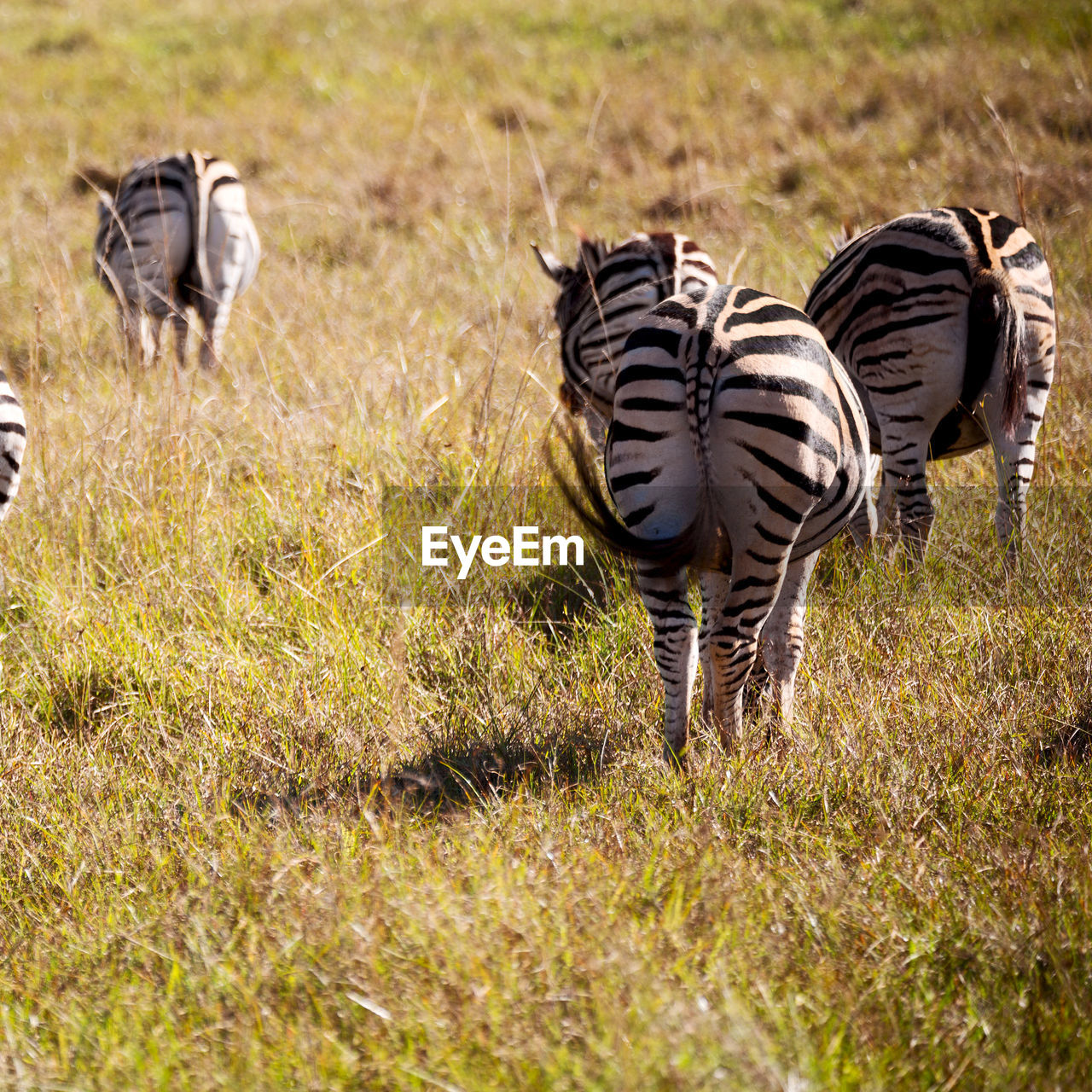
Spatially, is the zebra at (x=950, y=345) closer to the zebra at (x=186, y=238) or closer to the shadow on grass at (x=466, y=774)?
the shadow on grass at (x=466, y=774)

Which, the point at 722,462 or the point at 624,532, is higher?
the point at 722,462

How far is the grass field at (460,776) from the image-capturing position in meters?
2.04

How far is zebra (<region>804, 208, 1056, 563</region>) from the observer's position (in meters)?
3.92

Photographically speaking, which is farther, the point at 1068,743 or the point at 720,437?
the point at 1068,743

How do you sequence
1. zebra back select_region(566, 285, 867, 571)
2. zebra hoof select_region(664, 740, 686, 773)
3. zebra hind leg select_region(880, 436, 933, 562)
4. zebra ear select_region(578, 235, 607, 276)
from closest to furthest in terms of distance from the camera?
zebra back select_region(566, 285, 867, 571) → zebra hoof select_region(664, 740, 686, 773) → zebra hind leg select_region(880, 436, 933, 562) → zebra ear select_region(578, 235, 607, 276)

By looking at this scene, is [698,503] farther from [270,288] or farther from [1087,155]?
[1087,155]

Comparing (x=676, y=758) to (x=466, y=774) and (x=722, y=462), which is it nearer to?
(x=466, y=774)

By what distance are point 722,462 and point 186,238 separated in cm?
535

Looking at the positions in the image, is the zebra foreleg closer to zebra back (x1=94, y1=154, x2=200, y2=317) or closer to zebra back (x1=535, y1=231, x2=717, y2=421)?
zebra back (x1=535, y1=231, x2=717, y2=421)

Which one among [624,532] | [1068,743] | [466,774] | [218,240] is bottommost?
[466,774]

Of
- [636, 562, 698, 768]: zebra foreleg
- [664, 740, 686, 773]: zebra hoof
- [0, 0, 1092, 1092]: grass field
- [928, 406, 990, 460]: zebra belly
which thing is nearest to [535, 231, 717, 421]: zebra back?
[0, 0, 1092, 1092]: grass field

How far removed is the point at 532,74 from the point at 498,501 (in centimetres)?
1092

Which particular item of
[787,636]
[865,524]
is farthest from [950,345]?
[787,636]

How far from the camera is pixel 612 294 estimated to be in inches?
206
